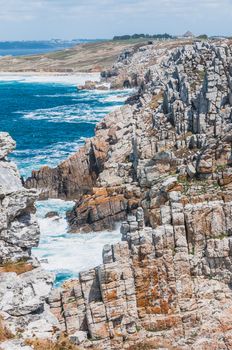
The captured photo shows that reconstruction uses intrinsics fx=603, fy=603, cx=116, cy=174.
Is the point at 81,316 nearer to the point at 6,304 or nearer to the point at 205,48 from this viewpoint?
the point at 6,304

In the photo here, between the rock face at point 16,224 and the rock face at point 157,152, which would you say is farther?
the rock face at point 157,152

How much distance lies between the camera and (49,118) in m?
133

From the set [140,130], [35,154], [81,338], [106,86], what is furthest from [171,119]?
[106,86]

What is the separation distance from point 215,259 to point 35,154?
64897 millimetres

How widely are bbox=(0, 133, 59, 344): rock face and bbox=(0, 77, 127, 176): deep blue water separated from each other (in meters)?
47.8

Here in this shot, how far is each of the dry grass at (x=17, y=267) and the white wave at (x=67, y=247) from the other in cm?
1308

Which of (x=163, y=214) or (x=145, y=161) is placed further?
(x=145, y=161)

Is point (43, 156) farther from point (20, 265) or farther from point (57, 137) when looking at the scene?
point (20, 265)

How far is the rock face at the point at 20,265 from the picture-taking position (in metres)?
28.8

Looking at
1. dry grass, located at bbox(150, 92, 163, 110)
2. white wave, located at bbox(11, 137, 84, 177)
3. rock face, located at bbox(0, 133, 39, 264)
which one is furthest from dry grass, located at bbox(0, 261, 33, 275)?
dry grass, located at bbox(150, 92, 163, 110)

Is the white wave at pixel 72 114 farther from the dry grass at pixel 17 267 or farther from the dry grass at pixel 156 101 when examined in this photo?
the dry grass at pixel 17 267

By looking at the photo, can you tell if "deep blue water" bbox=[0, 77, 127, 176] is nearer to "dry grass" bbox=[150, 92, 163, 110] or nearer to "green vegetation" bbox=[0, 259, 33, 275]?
"dry grass" bbox=[150, 92, 163, 110]

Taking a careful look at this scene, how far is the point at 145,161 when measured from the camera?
59.0 meters

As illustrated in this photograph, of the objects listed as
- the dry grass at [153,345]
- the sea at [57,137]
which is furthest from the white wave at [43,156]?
the dry grass at [153,345]
